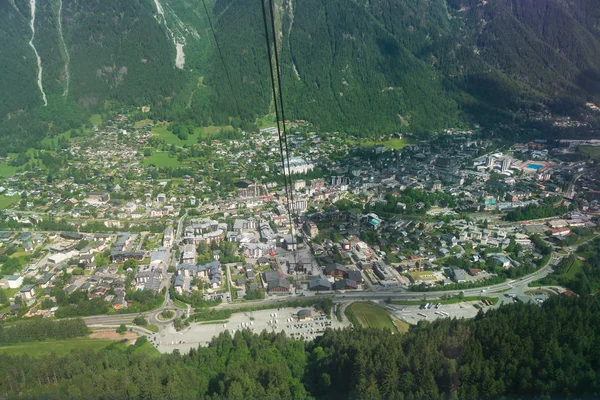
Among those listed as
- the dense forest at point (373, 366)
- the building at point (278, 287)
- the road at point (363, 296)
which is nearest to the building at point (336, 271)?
the road at point (363, 296)

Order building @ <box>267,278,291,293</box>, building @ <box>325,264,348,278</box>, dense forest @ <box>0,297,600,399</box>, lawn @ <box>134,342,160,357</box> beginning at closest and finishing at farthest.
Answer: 1. dense forest @ <box>0,297,600,399</box>
2. lawn @ <box>134,342,160,357</box>
3. building @ <box>267,278,291,293</box>
4. building @ <box>325,264,348,278</box>

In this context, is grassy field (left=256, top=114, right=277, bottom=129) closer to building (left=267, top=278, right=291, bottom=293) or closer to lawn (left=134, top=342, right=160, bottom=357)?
building (left=267, top=278, right=291, bottom=293)

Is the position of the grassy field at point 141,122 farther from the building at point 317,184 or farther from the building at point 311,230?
the building at point 311,230

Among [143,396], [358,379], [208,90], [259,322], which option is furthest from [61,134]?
[358,379]

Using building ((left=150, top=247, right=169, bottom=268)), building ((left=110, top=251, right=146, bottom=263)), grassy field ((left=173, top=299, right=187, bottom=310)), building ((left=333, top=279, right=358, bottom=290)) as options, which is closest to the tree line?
grassy field ((left=173, top=299, right=187, bottom=310))

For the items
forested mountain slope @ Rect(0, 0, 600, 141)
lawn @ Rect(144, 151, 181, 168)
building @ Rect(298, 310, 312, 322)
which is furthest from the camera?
forested mountain slope @ Rect(0, 0, 600, 141)

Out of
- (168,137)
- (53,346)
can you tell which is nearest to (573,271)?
(53,346)
